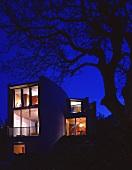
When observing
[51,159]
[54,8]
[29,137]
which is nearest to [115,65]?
[54,8]

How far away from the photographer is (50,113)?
30.6 meters

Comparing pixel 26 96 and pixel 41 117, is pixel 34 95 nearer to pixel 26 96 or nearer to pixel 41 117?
pixel 26 96

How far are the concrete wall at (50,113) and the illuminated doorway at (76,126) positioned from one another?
78cm

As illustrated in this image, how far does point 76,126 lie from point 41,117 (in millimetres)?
4582

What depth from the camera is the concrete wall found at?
2916 centimetres

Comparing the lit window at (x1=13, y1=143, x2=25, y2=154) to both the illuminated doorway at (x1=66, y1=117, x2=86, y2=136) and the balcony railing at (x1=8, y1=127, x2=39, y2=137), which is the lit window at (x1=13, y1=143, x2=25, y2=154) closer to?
the balcony railing at (x1=8, y1=127, x2=39, y2=137)

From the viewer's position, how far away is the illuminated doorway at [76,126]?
3216cm

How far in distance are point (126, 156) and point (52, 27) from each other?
4.25 metres

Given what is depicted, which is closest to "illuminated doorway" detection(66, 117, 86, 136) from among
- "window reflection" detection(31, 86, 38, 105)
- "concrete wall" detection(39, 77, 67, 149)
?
"concrete wall" detection(39, 77, 67, 149)

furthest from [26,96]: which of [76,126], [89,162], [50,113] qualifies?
[89,162]

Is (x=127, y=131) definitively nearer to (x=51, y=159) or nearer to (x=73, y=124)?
(x=51, y=159)

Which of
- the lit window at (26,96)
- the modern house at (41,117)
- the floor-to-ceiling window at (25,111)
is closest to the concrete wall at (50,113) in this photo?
the modern house at (41,117)

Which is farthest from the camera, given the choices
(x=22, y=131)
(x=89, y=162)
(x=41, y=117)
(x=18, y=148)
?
(x=18, y=148)

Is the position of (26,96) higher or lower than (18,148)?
higher
